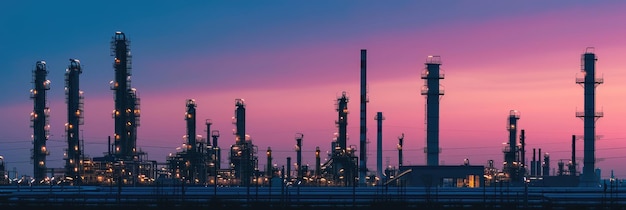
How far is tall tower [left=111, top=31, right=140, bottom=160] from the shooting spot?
85125mm

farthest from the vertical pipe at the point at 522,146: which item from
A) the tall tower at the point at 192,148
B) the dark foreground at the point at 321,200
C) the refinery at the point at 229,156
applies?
the dark foreground at the point at 321,200

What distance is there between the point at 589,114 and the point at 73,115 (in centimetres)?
3949

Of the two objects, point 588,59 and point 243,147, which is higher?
point 588,59

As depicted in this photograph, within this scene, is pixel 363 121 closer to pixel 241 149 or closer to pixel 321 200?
pixel 241 149

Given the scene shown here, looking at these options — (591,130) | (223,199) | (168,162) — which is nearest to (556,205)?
(223,199)

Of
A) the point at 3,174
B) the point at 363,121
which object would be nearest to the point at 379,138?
the point at 363,121

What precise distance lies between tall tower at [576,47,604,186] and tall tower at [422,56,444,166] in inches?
430

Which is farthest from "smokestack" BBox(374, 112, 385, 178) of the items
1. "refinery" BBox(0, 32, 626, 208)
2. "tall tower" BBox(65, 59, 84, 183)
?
"tall tower" BBox(65, 59, 84, 183)

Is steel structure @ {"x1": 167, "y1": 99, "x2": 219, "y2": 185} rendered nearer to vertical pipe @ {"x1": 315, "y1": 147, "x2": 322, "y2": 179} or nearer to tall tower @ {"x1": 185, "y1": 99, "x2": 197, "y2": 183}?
tall tower @ {"x1": 185, "y1": 99, "x2": 197, "y2": 183}

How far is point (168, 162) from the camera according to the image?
314ft

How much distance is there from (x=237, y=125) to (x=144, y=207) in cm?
4548

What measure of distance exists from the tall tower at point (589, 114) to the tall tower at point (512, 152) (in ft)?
21.3

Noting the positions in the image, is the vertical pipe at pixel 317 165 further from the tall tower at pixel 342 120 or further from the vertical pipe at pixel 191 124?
the vertical pipe at pixel 191 124

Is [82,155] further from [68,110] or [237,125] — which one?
[237,125]
